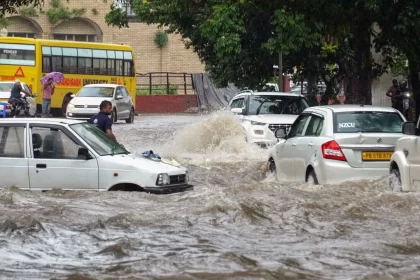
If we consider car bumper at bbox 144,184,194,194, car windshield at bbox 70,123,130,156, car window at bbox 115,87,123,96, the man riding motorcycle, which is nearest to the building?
car window at bbox 115,87,123,96

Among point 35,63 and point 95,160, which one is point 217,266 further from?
point 35,63

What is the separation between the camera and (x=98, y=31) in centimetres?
6031

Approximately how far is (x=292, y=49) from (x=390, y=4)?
872cm

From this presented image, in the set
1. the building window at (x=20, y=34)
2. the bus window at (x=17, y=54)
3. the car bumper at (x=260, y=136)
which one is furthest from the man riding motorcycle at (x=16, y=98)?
the building window at (x=20, y=34)

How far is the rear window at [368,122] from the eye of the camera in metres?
14.7

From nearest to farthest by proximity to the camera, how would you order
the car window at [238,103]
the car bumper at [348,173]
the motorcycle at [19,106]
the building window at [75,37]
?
the car bumper at [348,173], the car window at [238,103], the motorcycle at [19,106], the building window at [75,37]

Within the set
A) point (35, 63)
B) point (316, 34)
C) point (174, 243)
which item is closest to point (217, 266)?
point (174, 243)

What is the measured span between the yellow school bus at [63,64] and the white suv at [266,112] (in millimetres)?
20480

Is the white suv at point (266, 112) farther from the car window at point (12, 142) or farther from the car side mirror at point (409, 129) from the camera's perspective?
the car side mirror at point (409, 129)

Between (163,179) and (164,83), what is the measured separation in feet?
151

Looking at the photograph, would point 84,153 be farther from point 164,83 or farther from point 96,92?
point 164,83

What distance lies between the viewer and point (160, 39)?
61.1 metres

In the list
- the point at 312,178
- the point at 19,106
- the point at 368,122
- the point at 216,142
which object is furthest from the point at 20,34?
the point at 368,122

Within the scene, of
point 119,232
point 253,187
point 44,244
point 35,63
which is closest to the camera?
point 44,244
